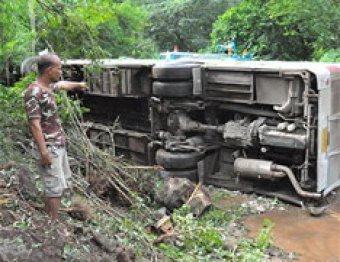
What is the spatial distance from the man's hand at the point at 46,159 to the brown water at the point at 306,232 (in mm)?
2891

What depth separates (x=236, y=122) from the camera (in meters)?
7.43

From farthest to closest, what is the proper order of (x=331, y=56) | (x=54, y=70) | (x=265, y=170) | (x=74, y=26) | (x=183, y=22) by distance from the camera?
(x=183, y=22)
(x=331, y=56)
(x=265, y=170)
(x=74, y=26)
(x=54, y=70)

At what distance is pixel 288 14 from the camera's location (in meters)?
14.8

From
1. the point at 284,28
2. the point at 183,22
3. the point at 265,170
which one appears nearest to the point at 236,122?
the point at 265,170

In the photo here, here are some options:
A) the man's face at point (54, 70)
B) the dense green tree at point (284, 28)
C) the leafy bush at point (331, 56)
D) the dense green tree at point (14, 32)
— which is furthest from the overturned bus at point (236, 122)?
the dense green tree at point (284, 28)

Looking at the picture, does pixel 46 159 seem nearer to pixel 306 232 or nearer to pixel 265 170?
pixel 306 232

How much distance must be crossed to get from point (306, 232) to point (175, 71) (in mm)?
3154

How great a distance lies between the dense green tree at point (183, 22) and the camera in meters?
24.5

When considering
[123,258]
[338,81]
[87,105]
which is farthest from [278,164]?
[87,105]

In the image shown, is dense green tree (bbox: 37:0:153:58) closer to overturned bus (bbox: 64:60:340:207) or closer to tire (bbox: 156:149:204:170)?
overturned bus (bbox: 64:60:340:207)

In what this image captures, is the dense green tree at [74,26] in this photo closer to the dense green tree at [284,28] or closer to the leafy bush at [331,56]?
the leafy bush at [331,56]

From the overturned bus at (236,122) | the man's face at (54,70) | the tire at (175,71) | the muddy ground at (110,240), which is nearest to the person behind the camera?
the muddy ground at (110,240)

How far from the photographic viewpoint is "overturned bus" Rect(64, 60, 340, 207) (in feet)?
A: 21.6

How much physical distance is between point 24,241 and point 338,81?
5275 mm
